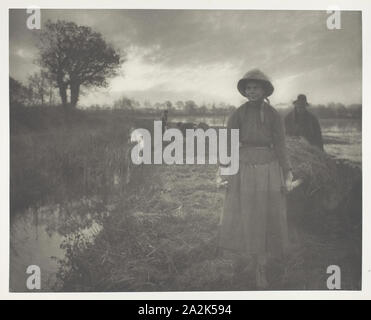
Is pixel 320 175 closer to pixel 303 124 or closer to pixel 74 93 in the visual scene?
pixel 303 124

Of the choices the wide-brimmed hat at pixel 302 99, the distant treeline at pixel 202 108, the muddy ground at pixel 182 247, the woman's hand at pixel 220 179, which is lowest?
the muddy ground at pixel 182 247

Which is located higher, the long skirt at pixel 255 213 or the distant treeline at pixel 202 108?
the distant treeline at pixel 202 108

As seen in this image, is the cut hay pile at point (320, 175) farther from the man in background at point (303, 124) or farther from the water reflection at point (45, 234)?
the water reflection at point (45, 234)

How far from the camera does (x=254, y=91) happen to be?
124 inches

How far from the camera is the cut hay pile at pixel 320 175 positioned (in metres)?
3.16

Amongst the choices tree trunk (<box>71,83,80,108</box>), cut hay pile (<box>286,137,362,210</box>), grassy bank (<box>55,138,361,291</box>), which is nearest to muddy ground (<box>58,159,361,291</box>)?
grassy bank (<box>55,138,361,291</box>)

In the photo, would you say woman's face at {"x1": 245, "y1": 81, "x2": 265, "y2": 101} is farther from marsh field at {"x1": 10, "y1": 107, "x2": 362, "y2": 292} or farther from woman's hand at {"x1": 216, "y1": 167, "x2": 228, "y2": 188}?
woman's hand at {"x1": 216, "y1": 167, "x2": 228, "y2": 188}

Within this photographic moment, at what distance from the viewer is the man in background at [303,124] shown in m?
3.15

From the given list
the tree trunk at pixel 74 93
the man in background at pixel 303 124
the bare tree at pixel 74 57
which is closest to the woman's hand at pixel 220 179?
the man in background at pixel 303 124

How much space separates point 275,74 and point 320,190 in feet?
3.18

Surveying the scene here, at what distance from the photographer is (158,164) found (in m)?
3.13

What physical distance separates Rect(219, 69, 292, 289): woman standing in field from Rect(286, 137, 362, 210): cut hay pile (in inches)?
4.2

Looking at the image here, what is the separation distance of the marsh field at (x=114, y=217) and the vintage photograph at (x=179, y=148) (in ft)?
0.04

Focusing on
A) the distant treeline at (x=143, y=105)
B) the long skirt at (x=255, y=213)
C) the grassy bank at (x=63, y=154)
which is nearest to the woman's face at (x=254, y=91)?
the distant treeline at (x=143, y=105)
